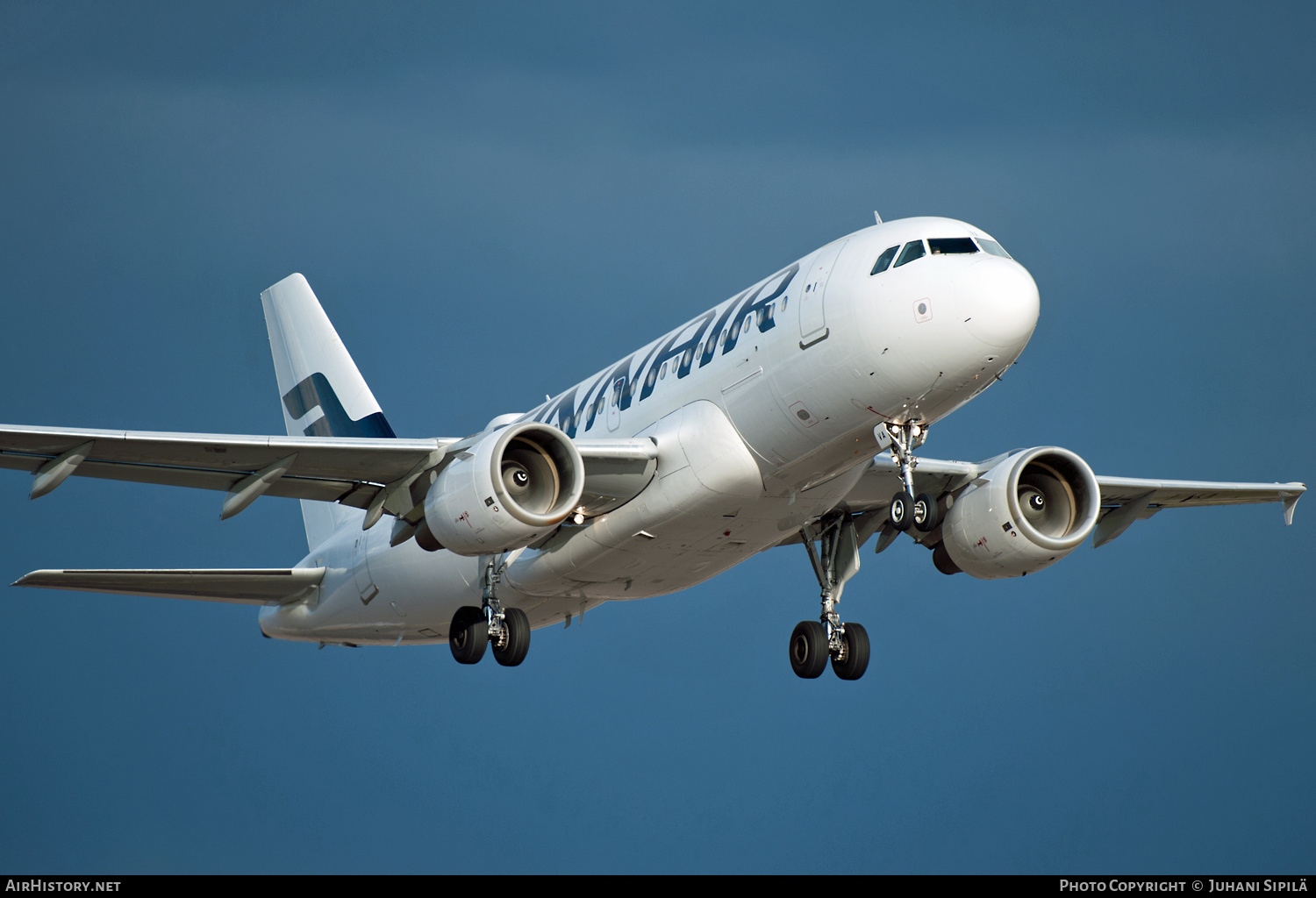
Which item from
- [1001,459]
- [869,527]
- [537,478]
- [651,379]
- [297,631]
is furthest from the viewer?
[297,631]

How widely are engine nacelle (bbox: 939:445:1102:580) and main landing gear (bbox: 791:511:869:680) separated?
86.5 inches

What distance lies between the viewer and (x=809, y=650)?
97.5 ft

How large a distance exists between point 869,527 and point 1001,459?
345cm

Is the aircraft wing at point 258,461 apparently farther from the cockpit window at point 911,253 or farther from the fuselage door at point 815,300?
the cockpit window at point 911,253

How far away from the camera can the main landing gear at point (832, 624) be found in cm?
2969

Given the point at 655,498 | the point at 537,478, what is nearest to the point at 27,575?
the point at 537,478

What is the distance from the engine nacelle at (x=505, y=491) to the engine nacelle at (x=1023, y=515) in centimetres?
855

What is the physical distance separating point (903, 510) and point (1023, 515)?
19.2 feet

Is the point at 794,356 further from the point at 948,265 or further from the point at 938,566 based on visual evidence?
the point at 938,566

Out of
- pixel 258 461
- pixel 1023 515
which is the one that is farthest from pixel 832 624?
pixel 258 461

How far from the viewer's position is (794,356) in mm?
23625

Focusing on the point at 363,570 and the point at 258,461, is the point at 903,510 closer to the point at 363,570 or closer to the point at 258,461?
the point at 258,461

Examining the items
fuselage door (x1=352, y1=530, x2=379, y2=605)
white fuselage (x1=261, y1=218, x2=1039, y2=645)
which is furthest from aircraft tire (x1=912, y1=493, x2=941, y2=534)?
fuselage door (x1=352, y1=530, x2=379, y2=605)

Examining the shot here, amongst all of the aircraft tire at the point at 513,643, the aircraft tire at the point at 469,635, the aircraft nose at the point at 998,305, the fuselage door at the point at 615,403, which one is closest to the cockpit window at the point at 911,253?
the aircraft nose at the point at 998,305
